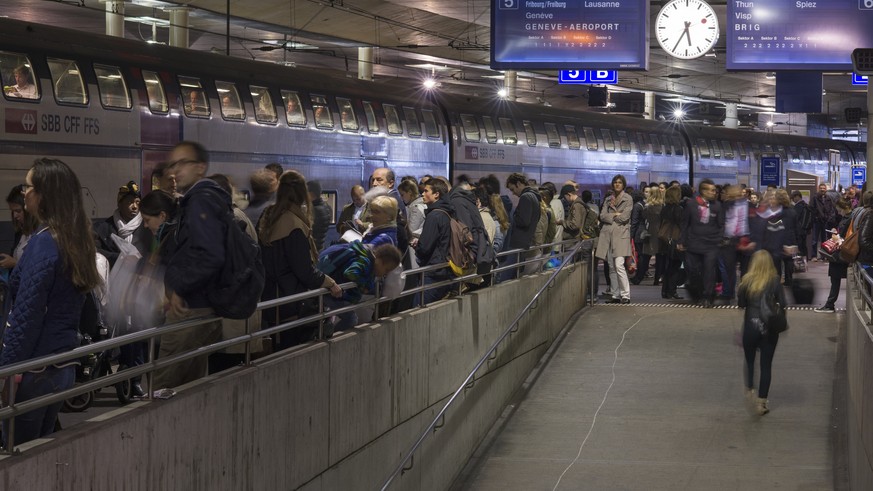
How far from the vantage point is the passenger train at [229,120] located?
16.2 m

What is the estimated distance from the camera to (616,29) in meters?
19.9

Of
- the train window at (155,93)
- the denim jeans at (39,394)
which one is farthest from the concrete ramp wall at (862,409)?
the train window at (155,93)

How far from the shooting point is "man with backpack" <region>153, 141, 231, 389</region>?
6547 mm

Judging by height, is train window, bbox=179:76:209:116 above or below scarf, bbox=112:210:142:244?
above

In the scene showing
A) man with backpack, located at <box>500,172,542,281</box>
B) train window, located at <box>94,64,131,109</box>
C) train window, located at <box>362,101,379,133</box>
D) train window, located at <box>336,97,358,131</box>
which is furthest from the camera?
train window, located at <box>362,101,379,133</box>

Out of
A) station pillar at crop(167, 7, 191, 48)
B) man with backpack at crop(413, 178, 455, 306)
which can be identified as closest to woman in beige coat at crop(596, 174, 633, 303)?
man with backpack at crop(413, 178, 455, 306)

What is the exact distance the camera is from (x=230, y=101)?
2064cm

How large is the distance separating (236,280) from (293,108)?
1621cm

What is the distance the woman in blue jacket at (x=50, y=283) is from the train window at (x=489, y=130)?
25.9 meters

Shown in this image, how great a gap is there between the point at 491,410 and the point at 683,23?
9058 mm

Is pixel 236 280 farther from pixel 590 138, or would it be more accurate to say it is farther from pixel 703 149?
pixel 703 149

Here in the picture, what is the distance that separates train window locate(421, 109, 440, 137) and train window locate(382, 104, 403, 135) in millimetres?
1446

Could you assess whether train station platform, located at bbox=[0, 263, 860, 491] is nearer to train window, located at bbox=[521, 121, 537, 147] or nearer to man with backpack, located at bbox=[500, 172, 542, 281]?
man with backpack, located at bbox=[500, 172, 542, 281]

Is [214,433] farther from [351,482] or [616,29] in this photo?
[616,29]
